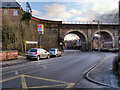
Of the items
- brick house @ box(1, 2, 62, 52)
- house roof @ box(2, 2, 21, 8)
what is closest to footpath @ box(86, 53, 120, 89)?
brick house @ box(1, 2, 62, 52)

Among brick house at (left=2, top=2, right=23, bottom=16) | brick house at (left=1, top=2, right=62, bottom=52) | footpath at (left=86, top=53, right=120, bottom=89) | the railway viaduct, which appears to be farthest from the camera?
the railway viaduct

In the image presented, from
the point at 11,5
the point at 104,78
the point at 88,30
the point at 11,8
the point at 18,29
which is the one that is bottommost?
the point at 104,78

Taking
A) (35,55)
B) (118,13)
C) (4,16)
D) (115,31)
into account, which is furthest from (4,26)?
(115,31)

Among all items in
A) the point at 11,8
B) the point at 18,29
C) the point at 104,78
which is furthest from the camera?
the point at 11,8

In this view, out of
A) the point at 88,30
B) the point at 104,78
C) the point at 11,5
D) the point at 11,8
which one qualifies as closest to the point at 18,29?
the point at 11,8

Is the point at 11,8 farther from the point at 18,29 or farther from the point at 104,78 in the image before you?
the point at 104,78

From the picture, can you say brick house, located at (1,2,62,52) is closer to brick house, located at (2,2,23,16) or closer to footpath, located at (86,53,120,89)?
brick house, located at (2,2,23,16)

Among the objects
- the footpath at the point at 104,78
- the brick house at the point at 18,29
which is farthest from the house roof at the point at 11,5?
the footpath at the point at 104,78

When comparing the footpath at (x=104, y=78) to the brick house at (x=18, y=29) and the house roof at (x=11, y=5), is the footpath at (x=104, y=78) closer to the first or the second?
the brick house at (x=18, y=29)

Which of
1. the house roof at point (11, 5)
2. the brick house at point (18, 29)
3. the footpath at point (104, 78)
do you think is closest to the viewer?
the footpath at point (104, 78)

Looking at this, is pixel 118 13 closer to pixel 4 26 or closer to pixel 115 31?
pixel 4 26

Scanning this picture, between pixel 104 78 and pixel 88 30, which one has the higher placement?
pixel 88 30

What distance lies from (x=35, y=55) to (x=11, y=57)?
321 centimetres

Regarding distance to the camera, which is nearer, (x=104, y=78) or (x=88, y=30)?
→ (x=104, y=78)
